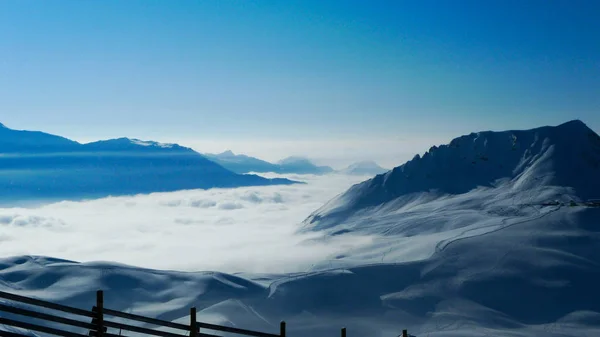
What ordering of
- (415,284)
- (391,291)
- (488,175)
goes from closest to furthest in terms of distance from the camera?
(391,291) → (415,284) → (488,175)

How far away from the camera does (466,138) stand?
150 metres

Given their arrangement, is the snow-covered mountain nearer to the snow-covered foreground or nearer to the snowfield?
the snowfield

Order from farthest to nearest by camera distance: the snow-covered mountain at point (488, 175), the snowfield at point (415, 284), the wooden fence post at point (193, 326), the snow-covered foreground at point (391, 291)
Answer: the snow-covered mountain at point (488, 175), the snowfield at point (415, 284), the snow-covered foreground at point (391, 291), the wooden fence post at point (193, 326)

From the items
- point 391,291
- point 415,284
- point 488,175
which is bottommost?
point 391,291

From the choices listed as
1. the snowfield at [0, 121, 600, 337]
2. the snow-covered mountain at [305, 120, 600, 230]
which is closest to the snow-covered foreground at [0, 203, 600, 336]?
the snowfield at [0, 121, 600, 337]

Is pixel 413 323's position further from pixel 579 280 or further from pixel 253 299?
pixel 579 280

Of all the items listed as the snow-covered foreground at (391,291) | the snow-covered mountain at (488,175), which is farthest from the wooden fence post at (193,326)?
the snow-covered mountain at (488,175)

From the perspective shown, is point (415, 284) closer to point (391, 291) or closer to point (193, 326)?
point (391, 291)

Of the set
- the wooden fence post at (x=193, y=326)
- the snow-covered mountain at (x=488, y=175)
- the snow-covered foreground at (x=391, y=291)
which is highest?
the snow-covered mountain at (x=488, y=175)

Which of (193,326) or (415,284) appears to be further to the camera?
(415,284)

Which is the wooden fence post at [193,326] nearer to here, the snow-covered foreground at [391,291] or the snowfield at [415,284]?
the snow-covered foreground at [391,291]

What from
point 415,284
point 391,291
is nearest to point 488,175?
point 415,284

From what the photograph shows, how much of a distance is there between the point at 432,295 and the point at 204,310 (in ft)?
85.2

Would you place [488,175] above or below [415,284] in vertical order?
above
